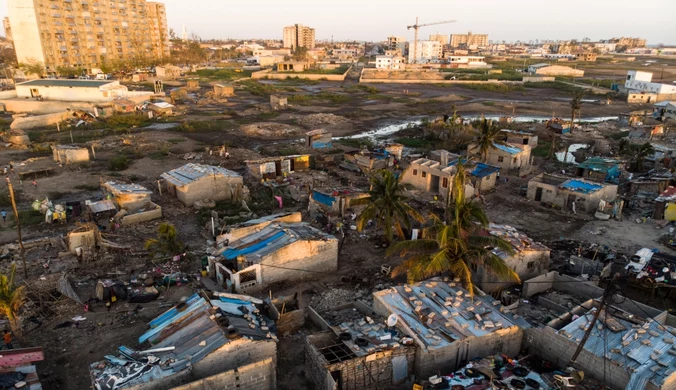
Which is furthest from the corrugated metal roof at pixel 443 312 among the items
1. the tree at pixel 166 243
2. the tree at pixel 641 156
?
the tree at pixel 641 156

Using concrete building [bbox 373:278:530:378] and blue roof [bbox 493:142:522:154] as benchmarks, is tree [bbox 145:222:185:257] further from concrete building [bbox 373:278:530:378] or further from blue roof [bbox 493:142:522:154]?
blue roof [bbox 493:142:522:154]

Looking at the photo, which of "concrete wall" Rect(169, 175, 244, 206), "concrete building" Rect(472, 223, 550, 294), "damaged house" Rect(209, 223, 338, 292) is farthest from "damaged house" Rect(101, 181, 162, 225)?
"concrete building" Rect(472, 223, 550, 294)

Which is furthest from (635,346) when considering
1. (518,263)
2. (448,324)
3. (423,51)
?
(423,51)

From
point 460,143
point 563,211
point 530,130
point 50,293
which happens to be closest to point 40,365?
point 50,293

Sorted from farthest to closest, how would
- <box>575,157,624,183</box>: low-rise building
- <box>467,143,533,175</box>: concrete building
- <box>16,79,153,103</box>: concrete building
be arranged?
<box>16,79,153,103</box>: concrete building, <box>467,143,533,175</box>: concrete building, <box>575,157,624,183</box>: low-rise building

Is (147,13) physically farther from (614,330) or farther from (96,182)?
(614,330)

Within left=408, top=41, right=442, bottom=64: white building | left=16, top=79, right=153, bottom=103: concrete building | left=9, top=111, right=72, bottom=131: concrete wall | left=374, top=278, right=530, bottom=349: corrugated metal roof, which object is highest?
left=408, top=41, right=442, bottom=64: white building

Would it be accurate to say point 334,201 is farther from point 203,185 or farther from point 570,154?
point 570,154

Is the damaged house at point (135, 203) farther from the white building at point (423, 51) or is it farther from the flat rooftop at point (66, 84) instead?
the white building at point (423, 51)
